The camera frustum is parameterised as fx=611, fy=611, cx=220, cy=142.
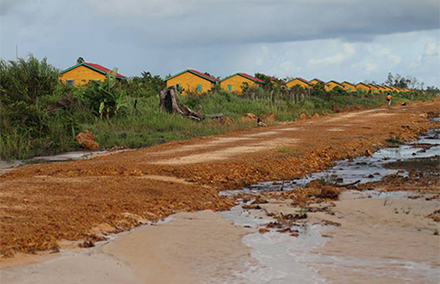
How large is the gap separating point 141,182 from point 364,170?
586cm

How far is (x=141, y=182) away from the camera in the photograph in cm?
1067

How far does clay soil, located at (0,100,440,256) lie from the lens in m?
7.32

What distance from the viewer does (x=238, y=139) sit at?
2028 centimetres

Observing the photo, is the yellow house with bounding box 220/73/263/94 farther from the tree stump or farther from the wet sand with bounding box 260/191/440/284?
the wet sand with bounding box 260/191/440/284

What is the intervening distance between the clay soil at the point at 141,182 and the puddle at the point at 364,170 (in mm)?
369

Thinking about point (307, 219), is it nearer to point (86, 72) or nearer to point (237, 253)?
point (237, 253)

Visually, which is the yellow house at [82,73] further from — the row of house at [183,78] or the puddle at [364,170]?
the puddle at [364,170]

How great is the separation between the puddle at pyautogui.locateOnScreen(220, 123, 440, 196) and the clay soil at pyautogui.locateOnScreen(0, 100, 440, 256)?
37cm

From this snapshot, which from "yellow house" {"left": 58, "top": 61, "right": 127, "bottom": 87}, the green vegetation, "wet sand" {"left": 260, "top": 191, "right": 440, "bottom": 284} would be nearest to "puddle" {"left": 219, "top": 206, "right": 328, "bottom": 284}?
"wet sand" {"left": 260, "top": 191, "right": 440, "bottom": 284}

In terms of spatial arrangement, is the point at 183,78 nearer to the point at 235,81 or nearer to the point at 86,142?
the point at 235,81

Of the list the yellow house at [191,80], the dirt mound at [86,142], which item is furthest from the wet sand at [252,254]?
the yellow house at [191,80]

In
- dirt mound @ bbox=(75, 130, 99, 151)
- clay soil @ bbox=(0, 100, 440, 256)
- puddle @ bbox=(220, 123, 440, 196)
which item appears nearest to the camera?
clay soil @ bbox=(0, 100, 440, 256)

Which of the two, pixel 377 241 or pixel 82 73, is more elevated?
pixel 82 73

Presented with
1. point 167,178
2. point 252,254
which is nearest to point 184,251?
point 252,254
